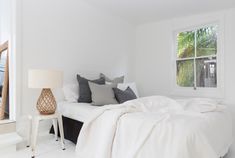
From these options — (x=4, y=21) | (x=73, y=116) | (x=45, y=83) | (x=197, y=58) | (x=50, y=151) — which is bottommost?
(x=50, y=151)

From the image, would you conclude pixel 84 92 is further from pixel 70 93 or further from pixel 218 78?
pixel 218 78

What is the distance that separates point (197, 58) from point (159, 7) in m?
1.29

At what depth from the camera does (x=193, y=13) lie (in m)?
3.74

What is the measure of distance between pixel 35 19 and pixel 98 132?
1.88 meters

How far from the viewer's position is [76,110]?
→ 252 centimetres

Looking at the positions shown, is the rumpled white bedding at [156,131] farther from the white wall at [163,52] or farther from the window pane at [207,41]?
the window pane at [207,41]

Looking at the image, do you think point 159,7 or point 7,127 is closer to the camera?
point 7,127

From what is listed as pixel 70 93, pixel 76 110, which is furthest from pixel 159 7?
pixel 76 110

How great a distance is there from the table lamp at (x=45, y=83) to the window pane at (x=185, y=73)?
2673 millimetres

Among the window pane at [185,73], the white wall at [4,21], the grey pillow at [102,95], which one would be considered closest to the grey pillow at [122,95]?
the grey pillow at [102,95]

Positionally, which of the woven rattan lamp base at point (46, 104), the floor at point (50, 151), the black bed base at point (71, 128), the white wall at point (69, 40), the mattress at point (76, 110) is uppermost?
the white wall at point (69, 40)

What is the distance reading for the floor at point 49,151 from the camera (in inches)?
90.1

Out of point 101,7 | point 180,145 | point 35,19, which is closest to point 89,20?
point 101,7

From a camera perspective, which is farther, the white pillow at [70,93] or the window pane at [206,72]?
the window pane at [206,72]
